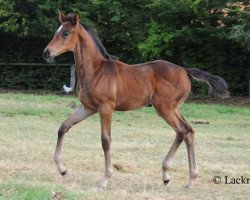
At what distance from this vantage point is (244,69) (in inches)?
1023

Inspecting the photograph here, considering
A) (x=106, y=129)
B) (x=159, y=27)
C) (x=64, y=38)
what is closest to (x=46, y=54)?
(x=64, y=38)

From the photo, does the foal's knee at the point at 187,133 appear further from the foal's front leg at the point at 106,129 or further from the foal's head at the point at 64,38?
the foal's head at the point at 64,38

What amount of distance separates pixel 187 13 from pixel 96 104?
17614 millimetres

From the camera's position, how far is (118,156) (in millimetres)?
10773

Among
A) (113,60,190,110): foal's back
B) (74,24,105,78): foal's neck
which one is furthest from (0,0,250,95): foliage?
(74,24,105,78): foal's neck

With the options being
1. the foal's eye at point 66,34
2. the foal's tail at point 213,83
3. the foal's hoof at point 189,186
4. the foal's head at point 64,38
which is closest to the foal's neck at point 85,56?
the foal's head at point 64,38

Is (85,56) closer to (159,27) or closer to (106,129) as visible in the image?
(106,129)

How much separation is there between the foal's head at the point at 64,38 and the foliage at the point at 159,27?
16.1 meters

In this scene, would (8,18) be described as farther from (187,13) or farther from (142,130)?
(142,130)

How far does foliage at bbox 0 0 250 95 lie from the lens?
81.7 feet

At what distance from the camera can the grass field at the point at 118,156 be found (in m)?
7.60

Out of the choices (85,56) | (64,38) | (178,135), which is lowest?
(178,135)

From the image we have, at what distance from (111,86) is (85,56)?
1.99ft

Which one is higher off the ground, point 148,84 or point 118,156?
point 148,84
